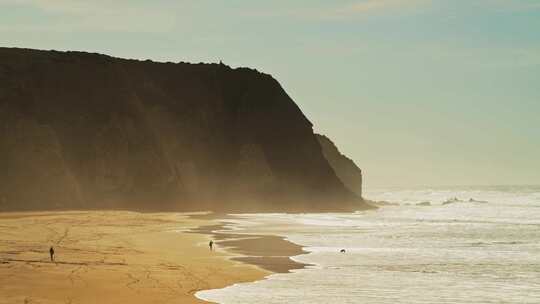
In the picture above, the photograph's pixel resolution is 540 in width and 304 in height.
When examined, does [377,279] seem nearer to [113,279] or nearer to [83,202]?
[113,279]

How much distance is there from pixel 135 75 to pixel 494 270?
305 ft

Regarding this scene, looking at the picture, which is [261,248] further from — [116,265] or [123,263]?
[116,265]

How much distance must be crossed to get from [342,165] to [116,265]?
15282cm

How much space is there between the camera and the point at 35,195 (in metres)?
87.3

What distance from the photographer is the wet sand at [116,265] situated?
74.0 feet

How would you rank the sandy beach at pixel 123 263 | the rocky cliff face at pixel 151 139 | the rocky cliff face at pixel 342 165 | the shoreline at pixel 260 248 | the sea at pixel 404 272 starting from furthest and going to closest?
the rocky cliff face at pixel 342 165
the rocky cliff face at pixel 151 139
the shoreline at pixel 260 248
the sea at pixel 404 272
the sandy beach at pixel 123 263

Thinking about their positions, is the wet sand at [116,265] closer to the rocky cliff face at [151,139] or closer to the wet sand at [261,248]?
the wet sand at [261,248]

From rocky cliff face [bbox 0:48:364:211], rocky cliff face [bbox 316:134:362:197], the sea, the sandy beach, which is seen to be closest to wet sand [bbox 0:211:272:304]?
the sandy beach

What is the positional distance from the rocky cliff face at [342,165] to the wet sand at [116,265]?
419ft

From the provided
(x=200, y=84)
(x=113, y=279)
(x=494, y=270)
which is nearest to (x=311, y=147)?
(x=200, y=84)

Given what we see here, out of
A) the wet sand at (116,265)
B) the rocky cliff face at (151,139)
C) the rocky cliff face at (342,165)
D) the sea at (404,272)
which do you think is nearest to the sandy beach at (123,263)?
the wet sand at (116,265)

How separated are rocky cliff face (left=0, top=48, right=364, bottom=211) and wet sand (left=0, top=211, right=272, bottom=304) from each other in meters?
42.1

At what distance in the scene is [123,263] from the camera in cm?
3008

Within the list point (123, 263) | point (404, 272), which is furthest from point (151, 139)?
point (404, 272)
